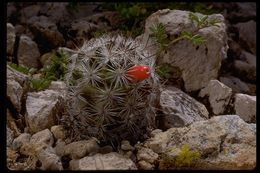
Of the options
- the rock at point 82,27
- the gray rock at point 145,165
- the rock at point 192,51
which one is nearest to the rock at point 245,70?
the rock at point 192,51

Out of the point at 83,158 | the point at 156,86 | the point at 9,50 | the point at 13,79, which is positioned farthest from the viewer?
the point at 9,50

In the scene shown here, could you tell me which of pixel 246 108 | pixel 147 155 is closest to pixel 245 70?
pixel 246 108

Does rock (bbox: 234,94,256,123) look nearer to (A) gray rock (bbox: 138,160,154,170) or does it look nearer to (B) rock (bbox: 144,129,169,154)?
(B) rock (bbox: 144,129,169,154)

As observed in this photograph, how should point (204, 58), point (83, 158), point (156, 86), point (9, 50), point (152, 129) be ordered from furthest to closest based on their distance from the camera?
point (9, 50) < point (204, 58) < point (152, 129) < point (156, 86) < point (83, 158)

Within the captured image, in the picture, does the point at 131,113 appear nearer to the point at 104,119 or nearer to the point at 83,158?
the point at 104,119

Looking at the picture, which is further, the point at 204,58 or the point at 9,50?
the point at 9,50

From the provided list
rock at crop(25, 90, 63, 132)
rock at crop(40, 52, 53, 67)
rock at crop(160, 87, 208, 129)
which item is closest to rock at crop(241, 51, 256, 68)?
rock at crop(160, 87, 208, 129)

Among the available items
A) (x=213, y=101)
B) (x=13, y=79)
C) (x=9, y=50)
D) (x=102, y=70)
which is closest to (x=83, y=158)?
(x=102, y=70)

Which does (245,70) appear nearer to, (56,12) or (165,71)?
(165,71)
